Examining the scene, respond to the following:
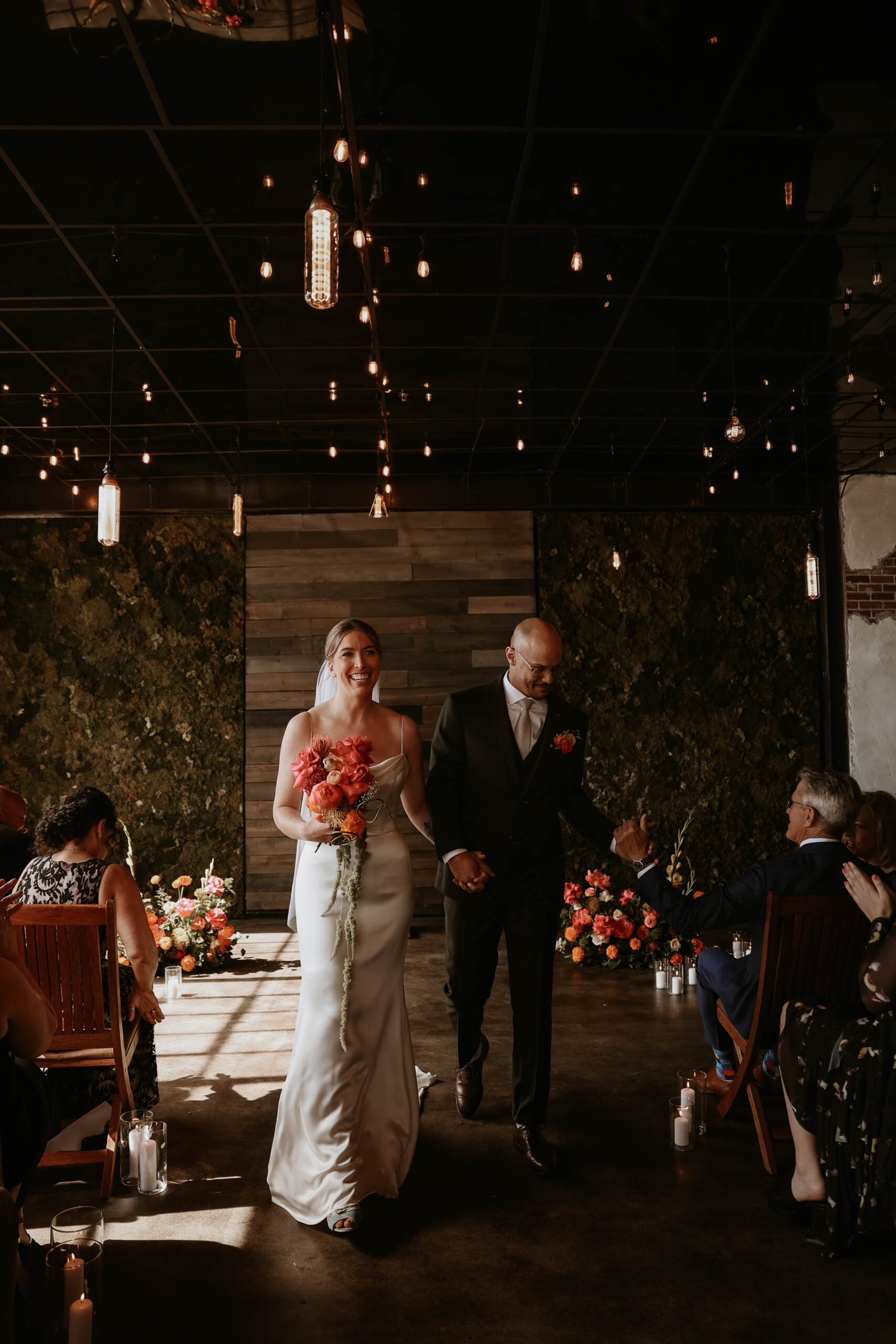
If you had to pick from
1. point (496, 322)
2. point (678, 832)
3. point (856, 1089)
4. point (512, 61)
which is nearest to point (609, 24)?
point (512, 61)

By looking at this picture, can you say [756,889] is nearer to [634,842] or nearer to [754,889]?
[754,889]

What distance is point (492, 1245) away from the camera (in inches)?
121

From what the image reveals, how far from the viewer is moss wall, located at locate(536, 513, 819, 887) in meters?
9.22

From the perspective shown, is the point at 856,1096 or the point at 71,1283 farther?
the point at 856,1096

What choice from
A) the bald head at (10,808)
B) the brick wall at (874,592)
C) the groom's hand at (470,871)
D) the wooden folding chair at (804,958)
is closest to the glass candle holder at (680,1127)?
the wooden folding chair at (804,958)

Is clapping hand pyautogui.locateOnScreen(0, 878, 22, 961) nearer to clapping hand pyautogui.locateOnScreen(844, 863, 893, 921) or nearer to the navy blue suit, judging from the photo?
the navy blue suit

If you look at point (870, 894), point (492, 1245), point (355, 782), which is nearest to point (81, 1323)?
point (492, 1245)

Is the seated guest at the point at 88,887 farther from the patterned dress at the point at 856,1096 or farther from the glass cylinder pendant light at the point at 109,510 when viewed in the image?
the patterned dress at the point at 856,1096

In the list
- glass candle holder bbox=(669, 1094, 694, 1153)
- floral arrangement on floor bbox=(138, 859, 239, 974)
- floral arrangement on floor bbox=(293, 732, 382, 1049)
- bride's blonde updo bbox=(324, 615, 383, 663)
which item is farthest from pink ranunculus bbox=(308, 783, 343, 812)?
floral arrangement on floor bbox=(138, 859, 239, 974)

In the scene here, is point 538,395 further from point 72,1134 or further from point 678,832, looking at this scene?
point 72,1134

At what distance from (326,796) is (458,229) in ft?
10.4

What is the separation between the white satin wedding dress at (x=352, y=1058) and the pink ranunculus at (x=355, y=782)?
20cm

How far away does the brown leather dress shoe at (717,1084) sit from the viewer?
4281 mm

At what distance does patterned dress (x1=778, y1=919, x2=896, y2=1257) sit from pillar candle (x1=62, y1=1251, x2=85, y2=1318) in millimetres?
2207
